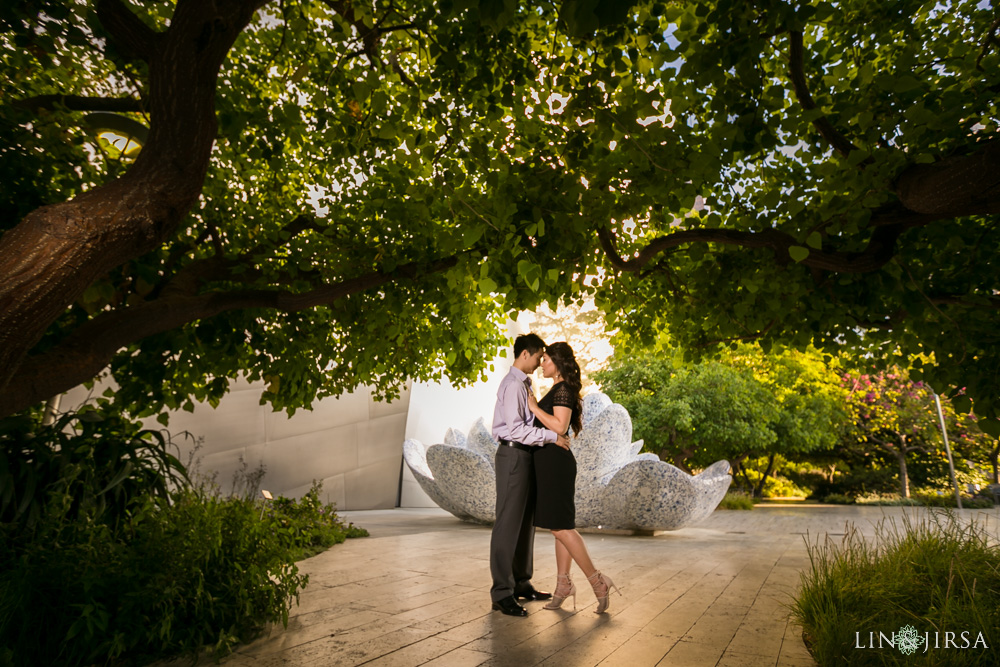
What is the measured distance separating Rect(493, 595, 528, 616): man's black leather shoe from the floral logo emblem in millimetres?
2212

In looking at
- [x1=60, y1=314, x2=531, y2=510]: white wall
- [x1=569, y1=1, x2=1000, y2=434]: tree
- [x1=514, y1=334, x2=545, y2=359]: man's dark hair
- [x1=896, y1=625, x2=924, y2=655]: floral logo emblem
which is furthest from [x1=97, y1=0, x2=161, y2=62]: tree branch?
[x1=60, y1=314, x2=531, y2=510]: white wall

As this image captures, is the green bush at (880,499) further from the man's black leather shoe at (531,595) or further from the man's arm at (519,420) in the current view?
the man's arm at (519,420)

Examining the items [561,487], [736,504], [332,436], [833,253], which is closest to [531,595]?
[561,487]

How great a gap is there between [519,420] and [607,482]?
17.9 ft

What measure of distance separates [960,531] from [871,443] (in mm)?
18932

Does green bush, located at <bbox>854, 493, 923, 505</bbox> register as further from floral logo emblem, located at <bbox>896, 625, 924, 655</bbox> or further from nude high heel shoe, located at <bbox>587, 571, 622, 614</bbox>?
floral logo emblem, located at <bbox>896, 625, 924, 655</bbox>

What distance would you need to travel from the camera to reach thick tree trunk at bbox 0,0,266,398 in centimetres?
221

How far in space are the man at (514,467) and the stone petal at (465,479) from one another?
527 centimetres

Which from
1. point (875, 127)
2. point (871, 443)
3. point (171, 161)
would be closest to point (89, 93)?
point (171, 161)

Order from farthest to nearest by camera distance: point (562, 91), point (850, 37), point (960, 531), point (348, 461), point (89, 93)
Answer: point (348, 461), point (89, 93), point (960, 531), point (850, 37), point (562, 91)

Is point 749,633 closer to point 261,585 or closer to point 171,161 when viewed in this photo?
point 261,585

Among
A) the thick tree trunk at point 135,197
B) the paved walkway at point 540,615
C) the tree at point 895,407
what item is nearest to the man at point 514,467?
the paved walkway at point 540,615

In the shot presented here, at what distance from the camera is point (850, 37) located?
4.11 meters

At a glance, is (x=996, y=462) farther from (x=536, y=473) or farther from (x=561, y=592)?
(x=536, y=473)
